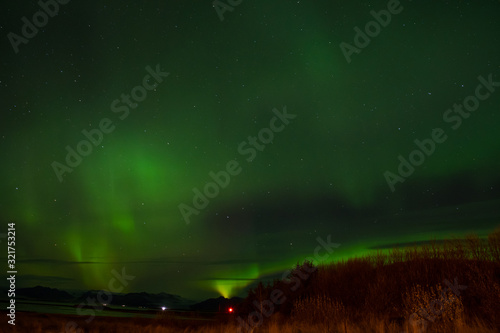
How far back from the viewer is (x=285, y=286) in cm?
2716

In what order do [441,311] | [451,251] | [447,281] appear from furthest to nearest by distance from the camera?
1. [451,251]
2. [447,281]
3. [441,311]

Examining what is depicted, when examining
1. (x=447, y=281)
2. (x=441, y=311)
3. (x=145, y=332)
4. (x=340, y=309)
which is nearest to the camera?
(x=145, y=332)

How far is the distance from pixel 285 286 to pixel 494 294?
1345 centimetres

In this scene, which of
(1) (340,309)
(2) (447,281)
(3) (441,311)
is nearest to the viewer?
(3) (441,311)

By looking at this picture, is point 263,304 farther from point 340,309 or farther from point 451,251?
point 451,251

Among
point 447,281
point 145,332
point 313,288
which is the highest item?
point 313,288

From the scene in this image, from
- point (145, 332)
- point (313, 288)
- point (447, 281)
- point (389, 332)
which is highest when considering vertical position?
point (313, 288)

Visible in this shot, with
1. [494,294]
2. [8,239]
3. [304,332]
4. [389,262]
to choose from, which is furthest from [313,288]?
[8,239]

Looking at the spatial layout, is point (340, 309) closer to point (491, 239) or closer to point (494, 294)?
point (494, 294)

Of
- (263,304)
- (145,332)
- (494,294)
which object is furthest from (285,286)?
(145,332)

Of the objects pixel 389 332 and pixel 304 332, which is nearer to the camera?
pixel 389 332

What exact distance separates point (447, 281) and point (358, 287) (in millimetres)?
4835

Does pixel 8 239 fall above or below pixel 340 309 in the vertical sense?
above

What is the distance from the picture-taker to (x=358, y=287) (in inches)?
945
